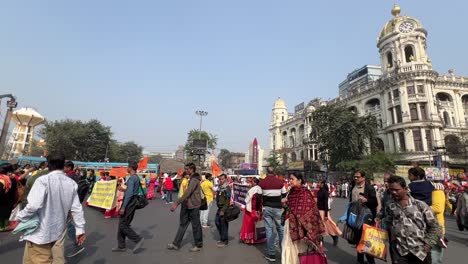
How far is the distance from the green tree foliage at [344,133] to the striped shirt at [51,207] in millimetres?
38082

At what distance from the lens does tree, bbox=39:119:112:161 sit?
1651 inches

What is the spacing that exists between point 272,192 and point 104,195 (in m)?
8.86

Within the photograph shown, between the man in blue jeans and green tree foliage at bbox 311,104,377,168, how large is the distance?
3460 cm

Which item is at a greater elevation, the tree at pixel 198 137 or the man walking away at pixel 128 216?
the tree at pixel 198 137

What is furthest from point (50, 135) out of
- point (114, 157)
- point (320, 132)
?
point (320, 132)

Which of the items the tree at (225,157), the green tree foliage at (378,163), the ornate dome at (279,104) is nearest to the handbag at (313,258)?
the green tree foliage at (378,163)

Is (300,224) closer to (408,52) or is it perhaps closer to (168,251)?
(168,251)

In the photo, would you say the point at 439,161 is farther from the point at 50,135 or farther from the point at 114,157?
the point at 114,157

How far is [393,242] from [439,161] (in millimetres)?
29352

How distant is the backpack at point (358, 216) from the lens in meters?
4.78

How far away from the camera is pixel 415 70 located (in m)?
38.2

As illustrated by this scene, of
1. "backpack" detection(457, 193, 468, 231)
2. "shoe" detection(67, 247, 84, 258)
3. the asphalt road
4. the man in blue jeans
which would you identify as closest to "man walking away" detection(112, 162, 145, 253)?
the asphalt road

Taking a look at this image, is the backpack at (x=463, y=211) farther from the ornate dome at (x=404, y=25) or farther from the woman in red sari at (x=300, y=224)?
the ornate dome at (x=404, y=25)

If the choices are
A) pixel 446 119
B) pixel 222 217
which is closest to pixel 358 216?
pixel 222 217
